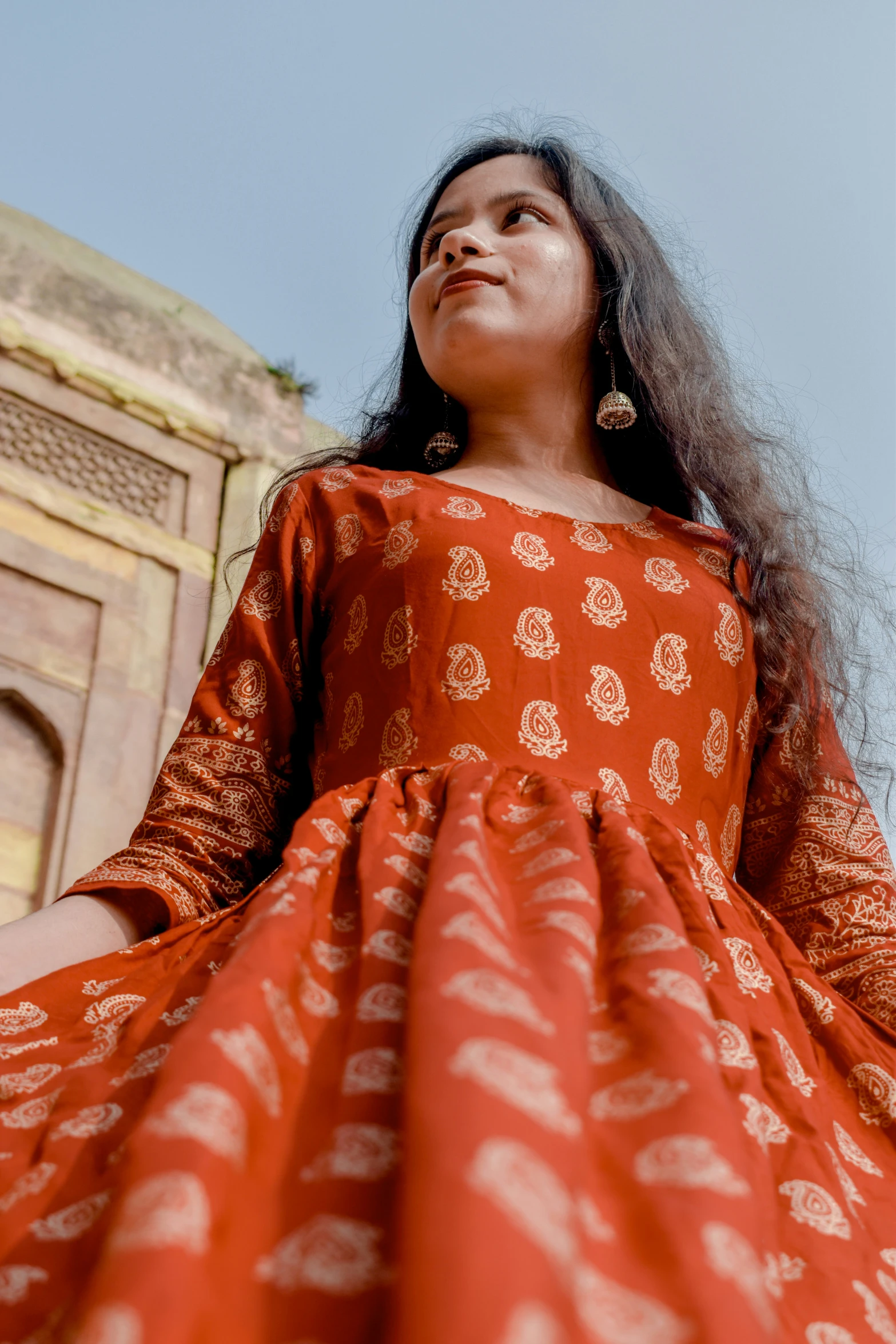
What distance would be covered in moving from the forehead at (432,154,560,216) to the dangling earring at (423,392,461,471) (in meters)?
0.23

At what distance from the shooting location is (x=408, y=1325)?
544 millimetres

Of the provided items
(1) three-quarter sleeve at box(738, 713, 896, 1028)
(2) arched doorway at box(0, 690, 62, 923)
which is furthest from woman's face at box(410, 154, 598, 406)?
(2) arched doorway at box(0, 690, 62, 923)

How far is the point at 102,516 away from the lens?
4.21 m

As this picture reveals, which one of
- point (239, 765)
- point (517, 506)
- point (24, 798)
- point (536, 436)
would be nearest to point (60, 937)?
point (239, 765)

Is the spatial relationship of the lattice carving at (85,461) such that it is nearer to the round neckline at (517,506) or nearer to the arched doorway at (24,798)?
the arched doorway at (24,798)

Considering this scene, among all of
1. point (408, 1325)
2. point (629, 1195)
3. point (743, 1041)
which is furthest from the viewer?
point (743, 1041)

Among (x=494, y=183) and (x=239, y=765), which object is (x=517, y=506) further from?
(x=494, y=183)

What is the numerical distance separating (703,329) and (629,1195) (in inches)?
56.0

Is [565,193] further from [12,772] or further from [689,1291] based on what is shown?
[12,772]

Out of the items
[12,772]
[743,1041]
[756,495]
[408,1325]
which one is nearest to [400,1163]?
[408,1325]

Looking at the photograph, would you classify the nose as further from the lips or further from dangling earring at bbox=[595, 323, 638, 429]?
dangling earring at bbox=[595, 323, 638, 429]

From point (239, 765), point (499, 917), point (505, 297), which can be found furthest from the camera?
point (505, 297)

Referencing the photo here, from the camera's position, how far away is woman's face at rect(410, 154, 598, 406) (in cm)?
163

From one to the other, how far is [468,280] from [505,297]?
0.15 feet
